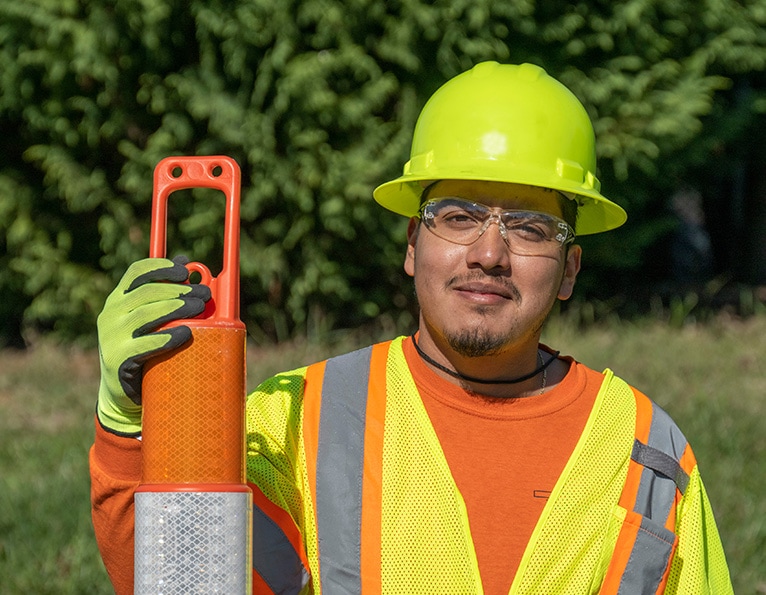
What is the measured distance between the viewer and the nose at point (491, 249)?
94.1 inches

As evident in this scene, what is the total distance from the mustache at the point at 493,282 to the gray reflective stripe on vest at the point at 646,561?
23.3 inches

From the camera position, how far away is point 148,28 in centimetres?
618

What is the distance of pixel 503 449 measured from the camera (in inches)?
94.7

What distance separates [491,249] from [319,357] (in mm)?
4323

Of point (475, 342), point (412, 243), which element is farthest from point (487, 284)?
point (412, 243)

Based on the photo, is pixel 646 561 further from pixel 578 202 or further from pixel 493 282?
pixel 578 202

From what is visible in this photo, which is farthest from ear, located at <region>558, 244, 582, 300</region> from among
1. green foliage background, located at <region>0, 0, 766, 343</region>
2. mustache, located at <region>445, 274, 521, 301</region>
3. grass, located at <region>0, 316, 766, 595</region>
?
green foliage background, located at <region>0, 0, 766, 343</region>

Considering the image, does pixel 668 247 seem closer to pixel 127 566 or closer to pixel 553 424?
pixel 553 424

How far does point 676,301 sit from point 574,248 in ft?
19.2

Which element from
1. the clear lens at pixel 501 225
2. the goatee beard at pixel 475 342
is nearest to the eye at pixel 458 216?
the clear lens at pixel 501 225

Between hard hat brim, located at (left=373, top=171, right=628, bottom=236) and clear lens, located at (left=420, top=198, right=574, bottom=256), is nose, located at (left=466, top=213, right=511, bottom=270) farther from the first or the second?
hard hat brim, located at (left=373, top=171, right=628, bottom=236)

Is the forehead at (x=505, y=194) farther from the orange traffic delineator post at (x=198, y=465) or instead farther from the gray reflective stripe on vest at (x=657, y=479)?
the orange traffic delineator post at (x=198, y=465)

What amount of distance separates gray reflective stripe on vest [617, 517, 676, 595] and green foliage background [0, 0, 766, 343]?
4359mm

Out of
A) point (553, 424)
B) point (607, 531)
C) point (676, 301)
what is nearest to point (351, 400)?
point (553, 424)
